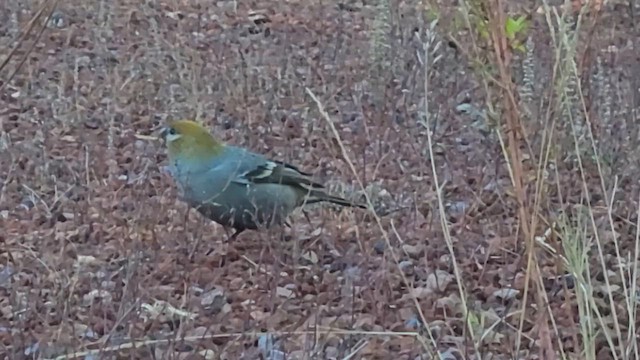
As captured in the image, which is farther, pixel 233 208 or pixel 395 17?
pixel 395 17

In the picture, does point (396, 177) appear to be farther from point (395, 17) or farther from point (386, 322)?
point (395, 17)

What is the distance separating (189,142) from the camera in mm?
4660

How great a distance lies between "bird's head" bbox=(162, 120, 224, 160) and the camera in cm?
461

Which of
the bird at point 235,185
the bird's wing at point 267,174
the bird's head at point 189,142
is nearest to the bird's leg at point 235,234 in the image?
the bird at point 235,185

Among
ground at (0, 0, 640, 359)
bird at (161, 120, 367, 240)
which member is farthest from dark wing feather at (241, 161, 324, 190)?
ground at (0, 0, 640, 359)

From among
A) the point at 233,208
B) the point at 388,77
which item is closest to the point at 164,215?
the point at 233,208

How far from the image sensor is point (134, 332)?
3.29 meters

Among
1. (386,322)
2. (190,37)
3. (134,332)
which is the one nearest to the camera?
(134,332)

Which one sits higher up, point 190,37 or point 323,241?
point 323,241

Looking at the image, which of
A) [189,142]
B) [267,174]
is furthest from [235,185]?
[189,142]

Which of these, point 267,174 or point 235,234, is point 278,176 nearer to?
point 267,174

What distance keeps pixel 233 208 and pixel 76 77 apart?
2545 millimetres

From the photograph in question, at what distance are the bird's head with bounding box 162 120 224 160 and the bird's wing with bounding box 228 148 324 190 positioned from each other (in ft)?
0.41

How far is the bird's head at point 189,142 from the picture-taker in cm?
461
